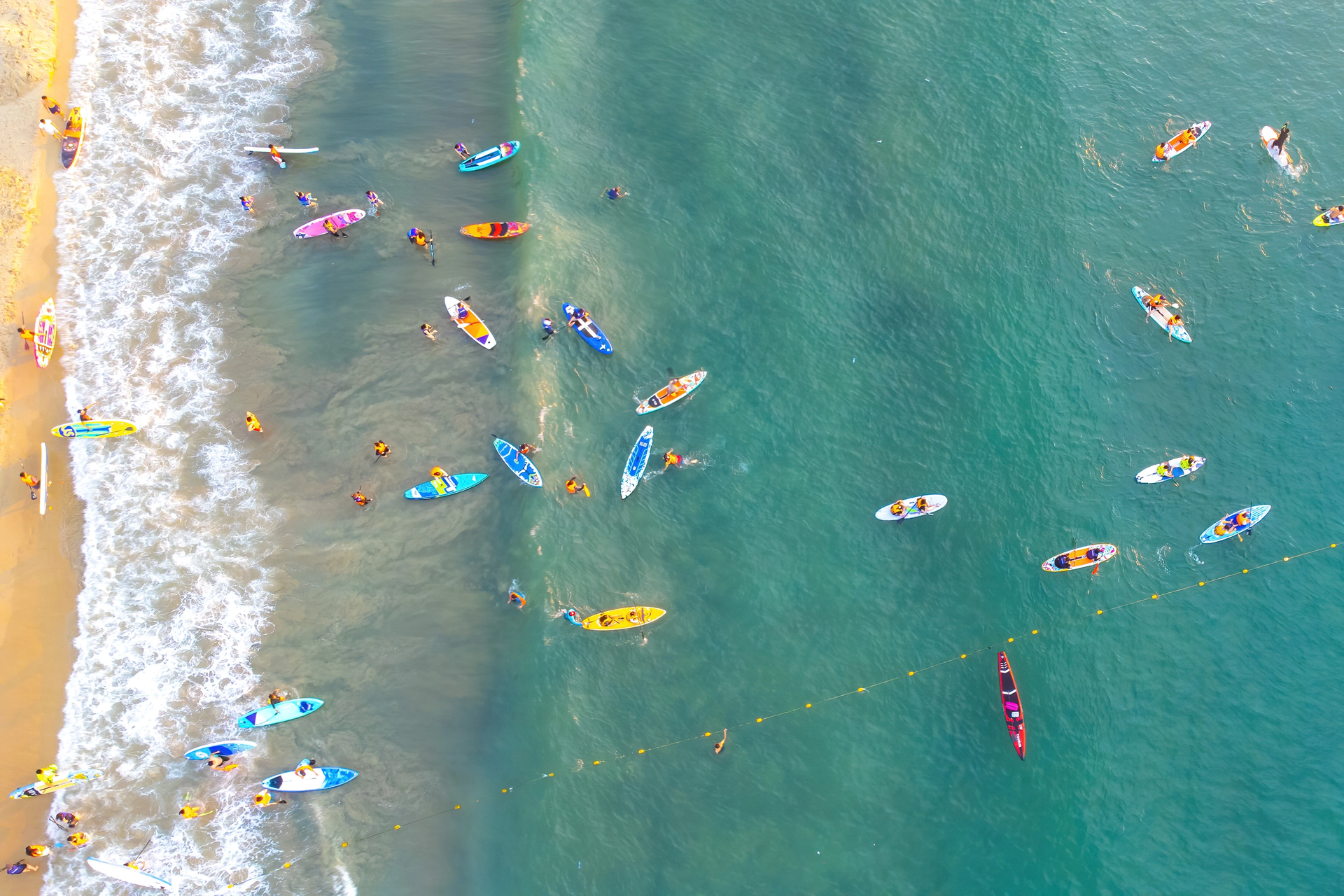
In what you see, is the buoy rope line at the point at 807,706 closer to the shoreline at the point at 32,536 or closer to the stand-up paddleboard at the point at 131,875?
the stand-up paddleboard at the point at 131,875

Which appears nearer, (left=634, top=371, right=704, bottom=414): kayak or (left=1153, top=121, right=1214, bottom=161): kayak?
(left=634, top=371, right=704, bottom=414): kayak

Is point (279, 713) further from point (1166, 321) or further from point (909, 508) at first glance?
point (1166, 321)

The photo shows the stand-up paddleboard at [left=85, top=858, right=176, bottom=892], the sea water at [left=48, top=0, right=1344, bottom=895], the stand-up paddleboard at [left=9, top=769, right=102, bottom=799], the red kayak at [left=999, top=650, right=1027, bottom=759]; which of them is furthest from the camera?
the red kayak at [left=999, top=650, right=1027, bottom=759]

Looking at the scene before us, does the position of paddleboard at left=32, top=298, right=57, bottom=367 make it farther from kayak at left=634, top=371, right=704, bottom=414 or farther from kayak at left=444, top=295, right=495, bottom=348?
kayak at left=634, top=371, right=704, bottom=414

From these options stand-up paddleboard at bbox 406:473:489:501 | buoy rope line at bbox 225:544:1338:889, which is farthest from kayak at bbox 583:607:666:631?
stand-up paddleboard at bbox 406:473:489:501

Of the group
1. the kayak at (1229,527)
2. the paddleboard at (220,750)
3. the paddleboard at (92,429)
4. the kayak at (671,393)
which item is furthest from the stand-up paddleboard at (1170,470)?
the paddleboard at (92,429)

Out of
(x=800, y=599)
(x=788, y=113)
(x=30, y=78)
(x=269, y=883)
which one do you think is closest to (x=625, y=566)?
(x=800, y=599)
